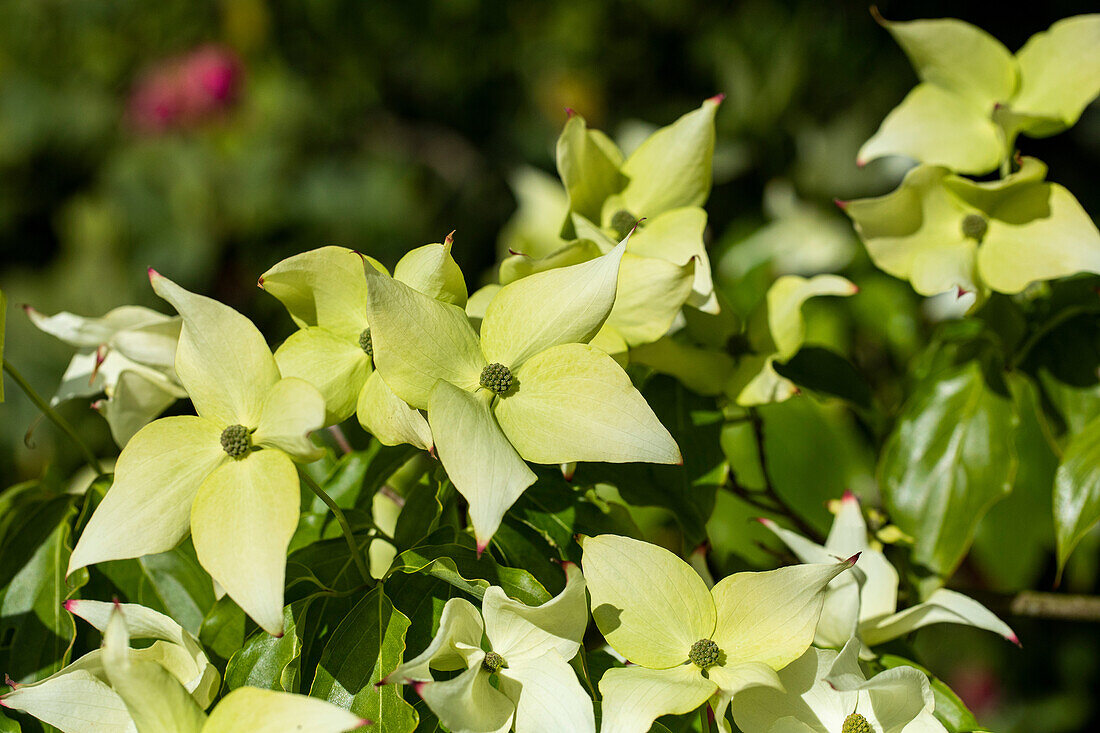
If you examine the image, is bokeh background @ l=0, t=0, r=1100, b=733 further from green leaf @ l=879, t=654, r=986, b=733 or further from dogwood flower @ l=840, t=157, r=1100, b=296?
green leaf @ l=879, t=654, r=986, b=733

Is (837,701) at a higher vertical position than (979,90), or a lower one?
lower

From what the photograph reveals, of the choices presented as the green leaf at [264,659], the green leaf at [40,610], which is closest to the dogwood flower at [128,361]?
the green leaf at [40,610]

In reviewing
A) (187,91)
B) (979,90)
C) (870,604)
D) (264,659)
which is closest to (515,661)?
(264,659)

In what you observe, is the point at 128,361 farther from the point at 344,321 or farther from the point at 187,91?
the point at 187,91

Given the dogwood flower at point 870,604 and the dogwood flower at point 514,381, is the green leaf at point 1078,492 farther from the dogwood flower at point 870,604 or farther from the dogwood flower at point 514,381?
the dogwood flower at point 514,381

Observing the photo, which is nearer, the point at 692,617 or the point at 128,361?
the point at 692,617
